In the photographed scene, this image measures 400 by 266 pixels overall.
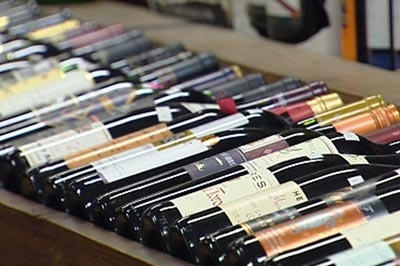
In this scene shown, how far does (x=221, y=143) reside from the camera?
56.0 inches

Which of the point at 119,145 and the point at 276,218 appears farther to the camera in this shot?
the point at 119,145

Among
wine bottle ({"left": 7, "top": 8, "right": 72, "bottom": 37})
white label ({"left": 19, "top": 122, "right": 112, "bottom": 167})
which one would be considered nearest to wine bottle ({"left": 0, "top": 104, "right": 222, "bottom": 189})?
white label ({"left": 19, "top": 122, "right": 112, "bottom": 167})

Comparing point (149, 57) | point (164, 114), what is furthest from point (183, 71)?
point (164, 114)

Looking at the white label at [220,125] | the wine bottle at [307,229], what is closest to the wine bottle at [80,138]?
the white label at [220,125]

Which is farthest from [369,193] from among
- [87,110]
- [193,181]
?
[87,110]

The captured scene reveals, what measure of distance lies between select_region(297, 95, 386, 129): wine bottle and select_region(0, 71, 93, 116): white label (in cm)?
42

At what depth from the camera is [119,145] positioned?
149cm

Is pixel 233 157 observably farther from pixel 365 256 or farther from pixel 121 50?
pixel 121 50

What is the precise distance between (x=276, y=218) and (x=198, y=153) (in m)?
0.26

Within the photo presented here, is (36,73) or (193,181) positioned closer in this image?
(193,181)

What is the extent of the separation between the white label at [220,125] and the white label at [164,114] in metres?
0.10

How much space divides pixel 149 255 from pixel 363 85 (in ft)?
1.80

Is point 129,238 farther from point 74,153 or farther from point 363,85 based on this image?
point 363,85

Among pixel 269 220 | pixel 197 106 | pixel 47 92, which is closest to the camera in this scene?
pixel 269 220
